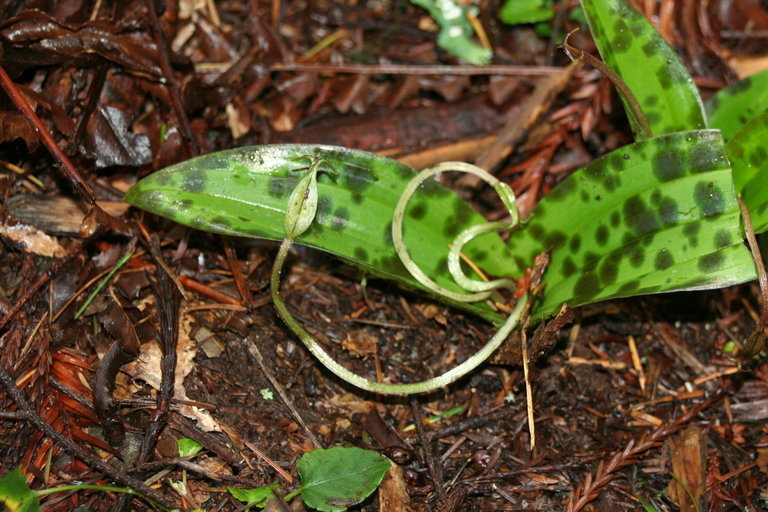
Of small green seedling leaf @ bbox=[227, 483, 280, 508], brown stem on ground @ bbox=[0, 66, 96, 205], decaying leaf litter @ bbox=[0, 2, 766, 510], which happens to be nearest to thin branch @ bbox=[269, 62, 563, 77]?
decaying leaf litter @ bbox=[0, 2, 766, 510]

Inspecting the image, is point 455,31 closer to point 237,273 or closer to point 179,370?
point 237,273

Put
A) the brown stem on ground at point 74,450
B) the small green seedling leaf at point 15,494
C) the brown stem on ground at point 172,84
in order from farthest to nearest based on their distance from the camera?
the brown stem on ground at point 172,84, the brown stem on ground at point 74,450, the small green seedling leaf at point 15,494

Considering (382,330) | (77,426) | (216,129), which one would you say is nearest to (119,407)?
(77,426)

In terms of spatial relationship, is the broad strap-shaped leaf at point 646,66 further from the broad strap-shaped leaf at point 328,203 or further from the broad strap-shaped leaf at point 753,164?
the broad strap-shaped leaf at point 328,203

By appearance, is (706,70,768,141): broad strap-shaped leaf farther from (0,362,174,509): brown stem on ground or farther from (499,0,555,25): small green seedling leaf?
(0,362,174,509): brown stem on ground

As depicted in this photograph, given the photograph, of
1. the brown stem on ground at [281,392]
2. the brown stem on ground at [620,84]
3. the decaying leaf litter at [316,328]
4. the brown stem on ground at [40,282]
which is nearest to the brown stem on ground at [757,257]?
the brown stem on ground at [620,84]

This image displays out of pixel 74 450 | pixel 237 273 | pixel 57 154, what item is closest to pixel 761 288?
pixel 237 273
